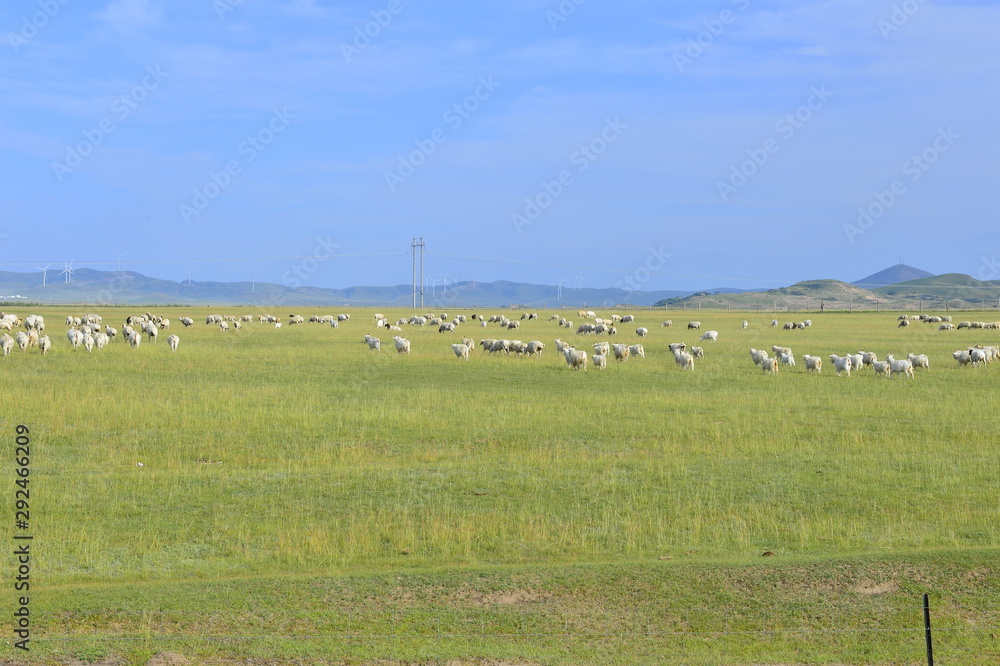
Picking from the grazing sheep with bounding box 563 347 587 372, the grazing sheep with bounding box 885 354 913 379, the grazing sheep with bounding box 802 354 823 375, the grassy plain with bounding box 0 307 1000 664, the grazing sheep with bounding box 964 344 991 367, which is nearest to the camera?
the grassy plain with bounding box 0 307 1000 664

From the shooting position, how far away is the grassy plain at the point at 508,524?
10039 millimetres

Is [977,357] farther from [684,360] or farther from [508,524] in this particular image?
[508,524]

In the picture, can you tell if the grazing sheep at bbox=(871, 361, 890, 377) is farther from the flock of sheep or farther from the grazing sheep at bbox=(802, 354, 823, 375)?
the grazing sheep at bbox=(802, 354, 823, 375)

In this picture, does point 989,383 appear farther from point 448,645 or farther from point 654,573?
point 448,645

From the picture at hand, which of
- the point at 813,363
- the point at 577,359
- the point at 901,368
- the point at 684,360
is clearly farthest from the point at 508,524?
the point at 813,363

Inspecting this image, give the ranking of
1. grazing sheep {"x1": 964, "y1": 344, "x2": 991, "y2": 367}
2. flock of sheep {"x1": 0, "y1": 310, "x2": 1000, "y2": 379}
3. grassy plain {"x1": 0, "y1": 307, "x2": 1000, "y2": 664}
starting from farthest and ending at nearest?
grazing sheep {"x1": 964, "y1": 344, "x2": 991, "y2": 367}, flock of sheep {"x1": 0, "y1": 310, "x2": 1000, "y2": 379}, grassy plain {"x1": 0, "y1": 307, "x2": 1000, "y2": 664}

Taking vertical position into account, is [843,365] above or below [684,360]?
below

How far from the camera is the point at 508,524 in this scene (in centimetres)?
1374

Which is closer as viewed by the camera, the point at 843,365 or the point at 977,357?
the point at 843,365

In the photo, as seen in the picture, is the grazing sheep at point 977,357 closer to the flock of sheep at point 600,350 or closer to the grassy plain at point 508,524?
the flock of sheep at point 600,350

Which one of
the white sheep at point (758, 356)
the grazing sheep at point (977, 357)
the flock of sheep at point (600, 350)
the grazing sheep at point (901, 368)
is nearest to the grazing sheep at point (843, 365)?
the flock of sheep at point (600, 350)

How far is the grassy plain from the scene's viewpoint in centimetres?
1004

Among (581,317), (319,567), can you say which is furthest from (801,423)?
(581,317)

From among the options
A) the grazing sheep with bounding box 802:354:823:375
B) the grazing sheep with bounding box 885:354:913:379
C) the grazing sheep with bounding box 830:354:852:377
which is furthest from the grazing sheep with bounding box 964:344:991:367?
the grazing sheep with bounding box 802:354:823:375
